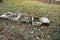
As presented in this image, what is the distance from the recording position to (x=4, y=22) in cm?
488

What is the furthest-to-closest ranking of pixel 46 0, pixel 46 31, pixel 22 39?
pixel 46 0 < pixel 46 31 < pixel 22 39

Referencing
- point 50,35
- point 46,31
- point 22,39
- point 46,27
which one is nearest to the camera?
point 22,39

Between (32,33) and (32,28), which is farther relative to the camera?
(32,28)

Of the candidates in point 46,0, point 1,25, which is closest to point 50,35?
point 1,25

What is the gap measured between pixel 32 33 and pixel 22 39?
0.49 metres

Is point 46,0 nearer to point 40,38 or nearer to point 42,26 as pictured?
point 42,26

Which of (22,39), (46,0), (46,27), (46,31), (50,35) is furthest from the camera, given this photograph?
(46,0)

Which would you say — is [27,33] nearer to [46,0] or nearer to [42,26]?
[42,26]

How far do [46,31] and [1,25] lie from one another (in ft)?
4.60

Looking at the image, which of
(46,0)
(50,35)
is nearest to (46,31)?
(50,35)

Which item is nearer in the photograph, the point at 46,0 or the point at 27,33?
the point at 27,33

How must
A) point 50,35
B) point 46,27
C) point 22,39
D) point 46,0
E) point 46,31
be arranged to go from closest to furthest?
point 22,39, point 50,35, point 46,31, point 46,27, point 46,0

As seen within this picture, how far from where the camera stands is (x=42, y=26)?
466cm

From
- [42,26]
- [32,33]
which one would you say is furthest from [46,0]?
[32,33]
